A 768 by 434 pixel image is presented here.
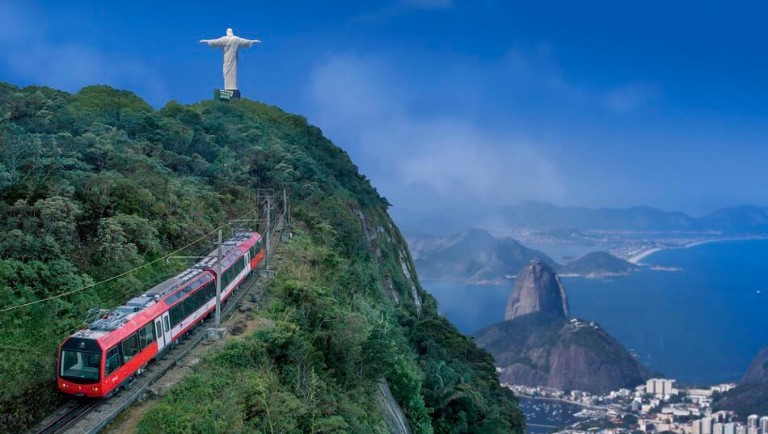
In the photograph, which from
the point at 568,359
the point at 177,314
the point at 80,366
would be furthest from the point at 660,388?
the point at 80,366

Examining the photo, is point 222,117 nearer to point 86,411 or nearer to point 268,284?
point 268,284

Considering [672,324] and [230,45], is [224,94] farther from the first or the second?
[672,324]

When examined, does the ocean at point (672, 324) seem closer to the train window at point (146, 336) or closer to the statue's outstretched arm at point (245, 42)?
the statue's outstretched arm at point (245, 42)

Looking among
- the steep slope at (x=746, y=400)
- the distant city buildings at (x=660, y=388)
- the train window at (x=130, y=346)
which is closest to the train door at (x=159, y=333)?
the train window at (x=130, y=346)

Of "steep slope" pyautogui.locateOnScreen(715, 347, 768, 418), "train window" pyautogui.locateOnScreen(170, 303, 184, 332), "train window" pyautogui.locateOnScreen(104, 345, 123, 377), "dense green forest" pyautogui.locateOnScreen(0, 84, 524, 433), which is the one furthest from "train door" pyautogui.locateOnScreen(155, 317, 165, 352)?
"steep slope" pyautogui.locateOnScreen(715, 347, 768, 418)

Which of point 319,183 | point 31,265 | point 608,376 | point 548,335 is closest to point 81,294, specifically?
point 31,265

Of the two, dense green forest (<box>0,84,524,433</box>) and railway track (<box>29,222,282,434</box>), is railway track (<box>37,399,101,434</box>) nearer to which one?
railway track (<box>29,222,282,434</box>)
